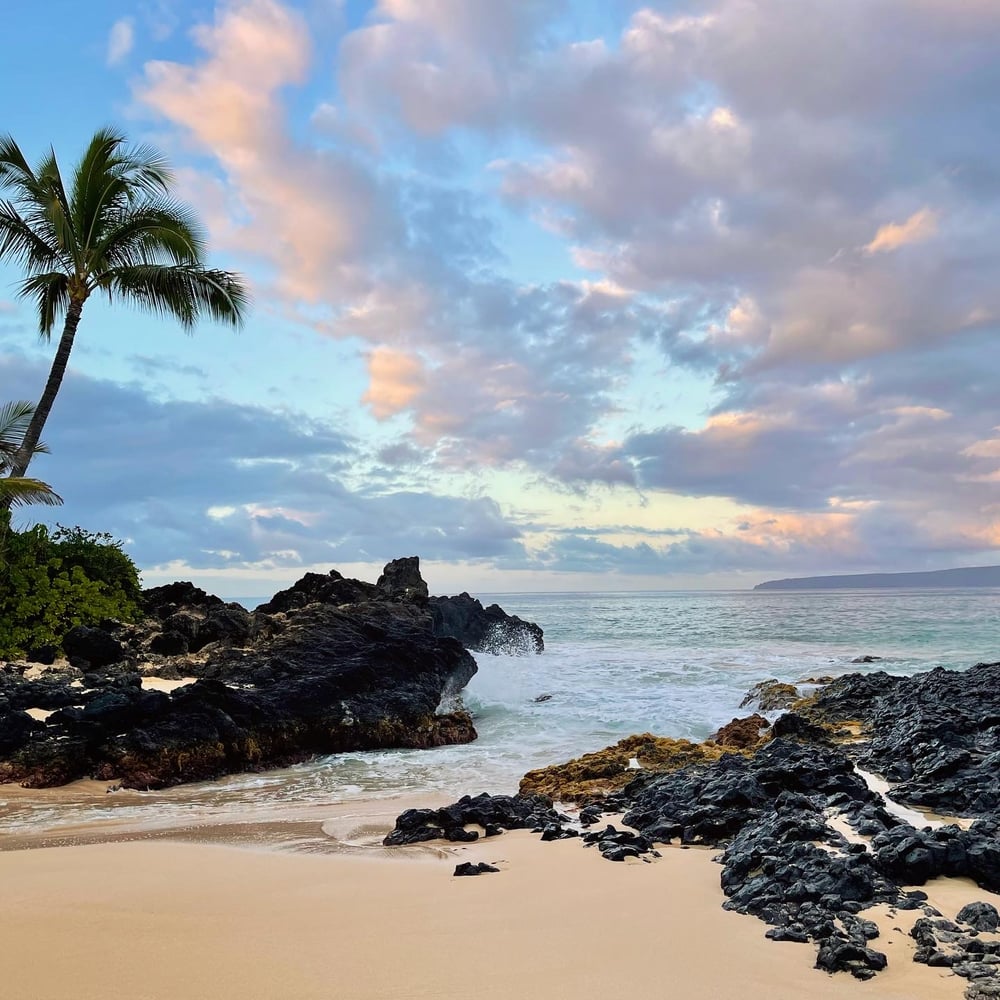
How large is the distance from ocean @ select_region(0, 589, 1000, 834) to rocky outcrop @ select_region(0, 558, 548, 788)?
0.51 m

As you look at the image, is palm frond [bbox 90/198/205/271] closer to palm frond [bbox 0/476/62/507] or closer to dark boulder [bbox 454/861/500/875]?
palm frond [bbox 0/476/62/507]

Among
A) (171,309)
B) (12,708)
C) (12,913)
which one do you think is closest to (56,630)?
(12,708)

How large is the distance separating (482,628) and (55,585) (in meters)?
19.8

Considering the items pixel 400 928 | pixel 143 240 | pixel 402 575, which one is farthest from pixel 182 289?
pixel 400 928

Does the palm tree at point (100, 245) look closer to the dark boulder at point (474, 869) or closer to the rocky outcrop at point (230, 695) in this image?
the rocky outcrop at point (230, 695)

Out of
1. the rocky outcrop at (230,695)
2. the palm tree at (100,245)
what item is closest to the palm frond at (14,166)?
the palm tree at (100,245)

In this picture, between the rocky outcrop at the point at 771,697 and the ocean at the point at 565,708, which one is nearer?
the ocean at the point at 565,708

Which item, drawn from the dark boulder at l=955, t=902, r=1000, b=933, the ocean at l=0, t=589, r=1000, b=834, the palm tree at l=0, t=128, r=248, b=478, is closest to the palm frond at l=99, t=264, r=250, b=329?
the palm tree at l=0, t=128, r=248, b=478

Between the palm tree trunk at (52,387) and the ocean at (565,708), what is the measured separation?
1026 cm

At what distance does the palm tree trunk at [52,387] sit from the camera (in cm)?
1636

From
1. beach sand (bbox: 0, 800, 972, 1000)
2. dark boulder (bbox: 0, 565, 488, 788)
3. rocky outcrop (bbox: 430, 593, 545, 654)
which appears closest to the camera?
beach sand (bbox: 0, 800, 972, 1000)

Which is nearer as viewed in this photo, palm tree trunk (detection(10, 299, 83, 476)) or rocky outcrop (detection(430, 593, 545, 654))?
palm tree trunk (detection(10, 299, 83, 476))

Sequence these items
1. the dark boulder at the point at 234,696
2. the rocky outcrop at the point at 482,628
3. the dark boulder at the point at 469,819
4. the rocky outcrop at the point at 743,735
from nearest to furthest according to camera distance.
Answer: the dark boulder at the point at 469,819, the dark boulder at the point at 234,696, the rocky outcrop at the point at 743,735, the rocky outcrop at the point at 482,628

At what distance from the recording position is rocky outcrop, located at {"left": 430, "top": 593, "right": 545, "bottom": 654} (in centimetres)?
3156
